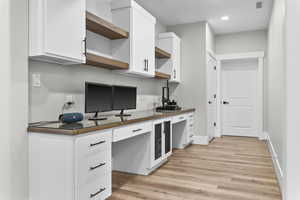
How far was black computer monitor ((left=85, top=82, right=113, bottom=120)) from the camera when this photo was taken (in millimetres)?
2342

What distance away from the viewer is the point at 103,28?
2.70 m

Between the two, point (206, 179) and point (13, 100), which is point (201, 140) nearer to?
point (206, 179)

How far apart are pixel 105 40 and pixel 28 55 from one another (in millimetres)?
1346

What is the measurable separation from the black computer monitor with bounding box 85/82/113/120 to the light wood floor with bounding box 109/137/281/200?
3.08 ft

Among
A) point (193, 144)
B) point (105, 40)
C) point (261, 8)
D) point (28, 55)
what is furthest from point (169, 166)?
point (261, 8)

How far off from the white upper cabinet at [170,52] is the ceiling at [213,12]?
1.35ft

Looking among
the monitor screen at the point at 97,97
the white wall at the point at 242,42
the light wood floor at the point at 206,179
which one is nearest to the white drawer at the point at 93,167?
the light wood floor at the point at 206,179

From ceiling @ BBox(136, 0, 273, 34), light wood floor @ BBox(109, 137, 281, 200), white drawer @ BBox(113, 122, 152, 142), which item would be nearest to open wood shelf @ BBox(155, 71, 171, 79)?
ceiling @ BBox(136, 0, 273, 34)

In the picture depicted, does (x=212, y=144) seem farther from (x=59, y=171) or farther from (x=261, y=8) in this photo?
(x=59, y=171)

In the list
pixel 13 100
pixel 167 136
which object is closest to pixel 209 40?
pixel 167 136

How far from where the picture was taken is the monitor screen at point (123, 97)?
2.89 metres

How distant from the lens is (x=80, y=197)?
5.85 ft

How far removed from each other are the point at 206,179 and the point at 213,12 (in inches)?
125

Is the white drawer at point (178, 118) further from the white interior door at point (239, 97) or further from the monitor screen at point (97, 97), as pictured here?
the white interior door at point (239, 97)
